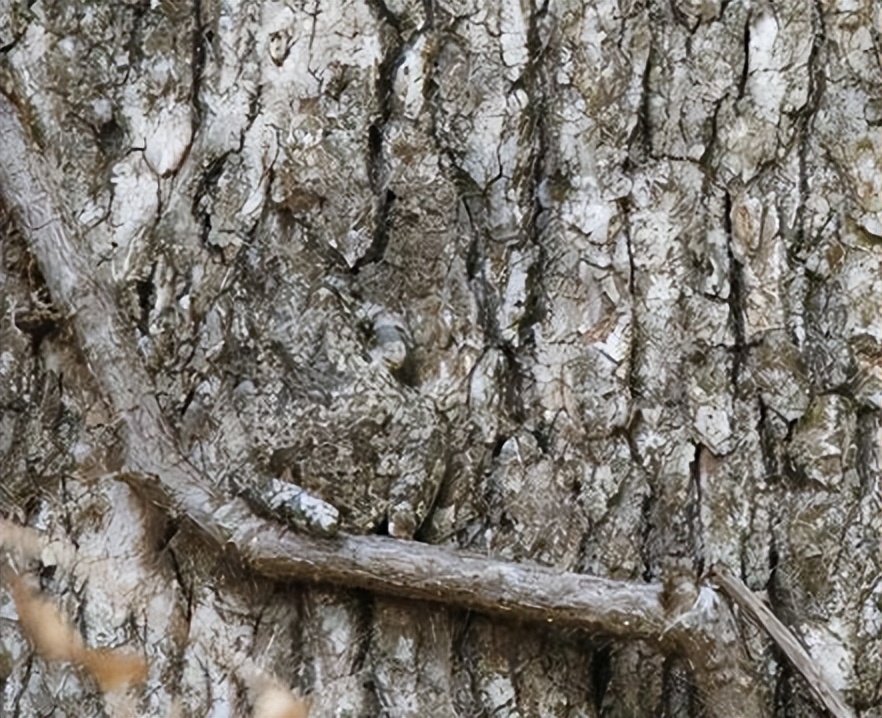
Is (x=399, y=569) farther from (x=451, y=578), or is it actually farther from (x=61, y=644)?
(x=61, y=644)

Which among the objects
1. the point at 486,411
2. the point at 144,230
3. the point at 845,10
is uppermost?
the point at 845,10

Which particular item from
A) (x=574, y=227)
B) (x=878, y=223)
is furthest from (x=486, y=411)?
(x=878, y=223)

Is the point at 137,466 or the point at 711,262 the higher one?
the point at 711,262

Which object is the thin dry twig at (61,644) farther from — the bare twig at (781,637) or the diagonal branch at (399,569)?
the bare twig at (781,637)

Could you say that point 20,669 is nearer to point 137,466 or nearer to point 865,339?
point 137,466

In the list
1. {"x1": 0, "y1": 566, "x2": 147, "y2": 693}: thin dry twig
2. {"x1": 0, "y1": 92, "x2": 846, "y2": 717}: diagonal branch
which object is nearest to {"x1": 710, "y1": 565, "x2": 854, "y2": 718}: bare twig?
{"x1": 0, "y1": 92, "x2": 846, "y2": 717}: diagonal branch

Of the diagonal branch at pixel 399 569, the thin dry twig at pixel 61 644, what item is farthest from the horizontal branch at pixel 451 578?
the thin dry twig at pixel 61 644
